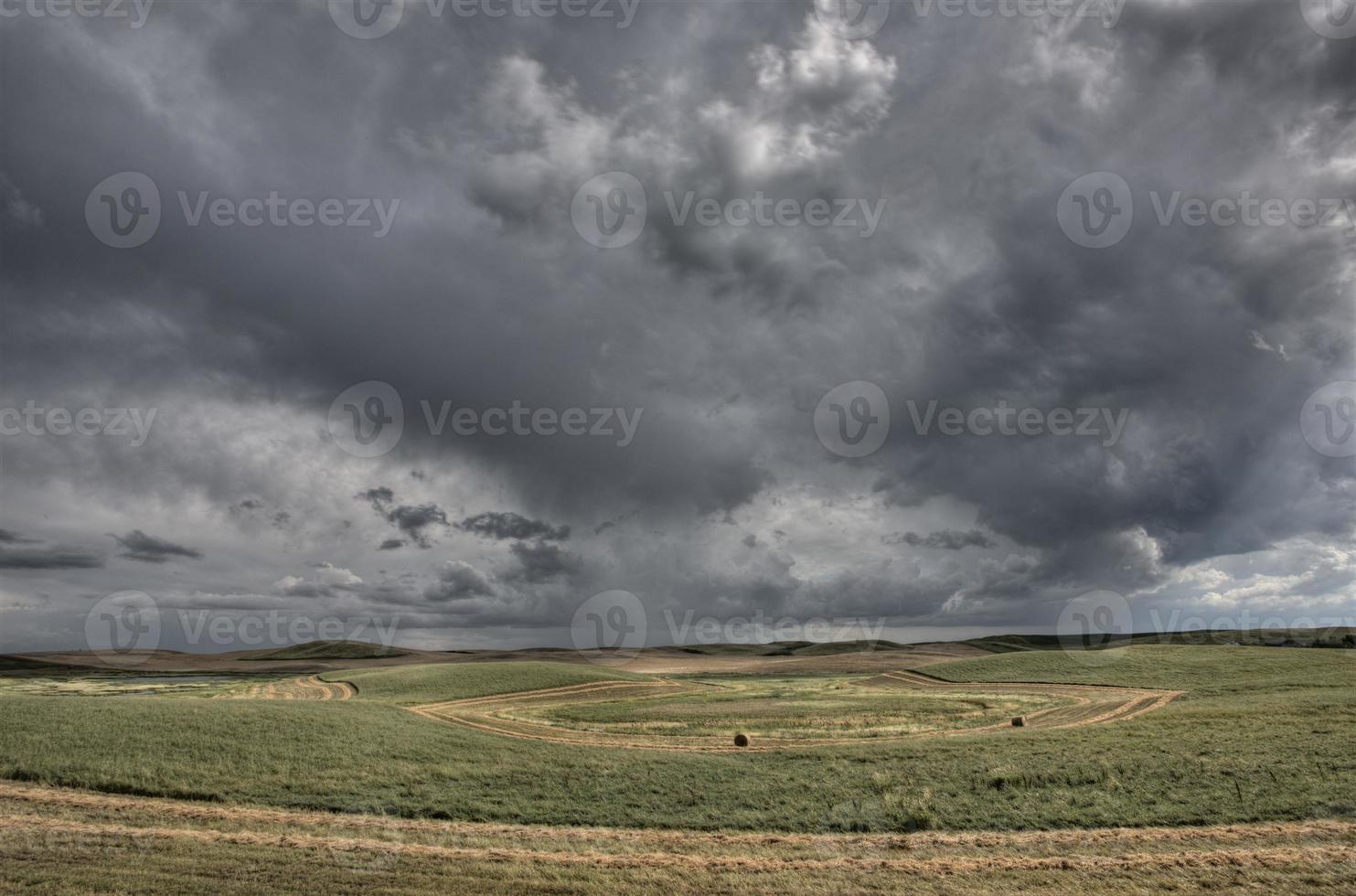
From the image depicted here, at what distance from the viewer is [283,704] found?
150 feet

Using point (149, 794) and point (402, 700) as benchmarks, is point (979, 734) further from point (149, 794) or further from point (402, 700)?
point (402, 700)

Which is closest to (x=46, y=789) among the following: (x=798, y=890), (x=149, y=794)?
(x=149, y=794)

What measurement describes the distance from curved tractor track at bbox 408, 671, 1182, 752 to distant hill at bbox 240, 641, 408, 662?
3977 inches

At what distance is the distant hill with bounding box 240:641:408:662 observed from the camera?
161 m

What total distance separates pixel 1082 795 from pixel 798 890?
1430 centimetres

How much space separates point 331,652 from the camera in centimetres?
17175

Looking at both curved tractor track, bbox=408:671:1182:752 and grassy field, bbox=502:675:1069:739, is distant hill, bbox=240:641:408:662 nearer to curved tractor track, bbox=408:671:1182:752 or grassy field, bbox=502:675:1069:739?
curved tractor track, bbox=408:671:1182:752

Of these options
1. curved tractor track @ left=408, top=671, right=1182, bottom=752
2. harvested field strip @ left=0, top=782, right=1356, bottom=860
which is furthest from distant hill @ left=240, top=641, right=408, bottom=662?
harvested field strip @ left=0, top=782, right=1356, bottom=860

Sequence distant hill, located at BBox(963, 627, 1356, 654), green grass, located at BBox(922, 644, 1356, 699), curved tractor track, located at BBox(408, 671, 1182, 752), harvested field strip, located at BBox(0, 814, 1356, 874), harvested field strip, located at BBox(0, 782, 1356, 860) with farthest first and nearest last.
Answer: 1. distant hill, located at BBox(963, 627, 1356, 654)
2. green grass, located at BBox(922, 644, 1356, 699)
3. curved tractor track, located at BBox(408, 671, 1182, 752)
4. harvested field strip, located at BBox(0, 782, 1356, 860)
5. harvested field strip, located at BBox(0, 814, 1356, 874)

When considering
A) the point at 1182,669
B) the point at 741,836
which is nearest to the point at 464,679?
the point at 741,836

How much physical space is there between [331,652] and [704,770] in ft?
556

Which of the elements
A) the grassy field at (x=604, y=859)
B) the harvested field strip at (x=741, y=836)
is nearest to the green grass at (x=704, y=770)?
the harvested field strip at (x=741, y=836)

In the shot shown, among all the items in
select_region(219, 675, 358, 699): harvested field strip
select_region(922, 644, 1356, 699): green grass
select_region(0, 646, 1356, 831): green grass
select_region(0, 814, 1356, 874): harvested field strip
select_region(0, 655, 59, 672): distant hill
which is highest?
select_region(0, 814, 1356, 874): harvested field strip

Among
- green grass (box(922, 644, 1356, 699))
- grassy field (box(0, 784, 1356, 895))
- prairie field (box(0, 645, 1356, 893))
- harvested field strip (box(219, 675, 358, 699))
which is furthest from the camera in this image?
harvested field strip (box(219, 675, 358, 699))
